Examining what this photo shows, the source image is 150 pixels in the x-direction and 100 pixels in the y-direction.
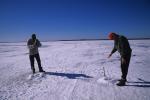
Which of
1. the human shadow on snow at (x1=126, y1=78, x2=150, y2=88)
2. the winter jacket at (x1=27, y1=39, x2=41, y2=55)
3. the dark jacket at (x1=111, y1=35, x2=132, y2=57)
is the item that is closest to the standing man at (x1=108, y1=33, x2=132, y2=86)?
the dark jacket at (x1=111, y1=35, x2=132, y2=57)

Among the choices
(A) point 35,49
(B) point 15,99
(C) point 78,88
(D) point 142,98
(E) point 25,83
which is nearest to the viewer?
(D) point 142,98

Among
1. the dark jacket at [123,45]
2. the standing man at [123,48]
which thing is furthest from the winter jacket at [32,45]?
the dark jacket at [123,45]

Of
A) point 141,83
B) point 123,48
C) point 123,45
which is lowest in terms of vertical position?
point 141,83

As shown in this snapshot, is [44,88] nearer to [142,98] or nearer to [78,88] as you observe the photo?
[78,88]

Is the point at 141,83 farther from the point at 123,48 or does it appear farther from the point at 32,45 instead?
the point at 32,45

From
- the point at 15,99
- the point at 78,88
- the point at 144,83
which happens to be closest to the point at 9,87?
the point at 15,99

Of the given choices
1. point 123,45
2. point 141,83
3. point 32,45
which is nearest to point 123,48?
point 123,45

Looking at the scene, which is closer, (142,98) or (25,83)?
(142,98)

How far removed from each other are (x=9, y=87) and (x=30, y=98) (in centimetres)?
156

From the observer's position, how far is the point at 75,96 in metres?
4.34

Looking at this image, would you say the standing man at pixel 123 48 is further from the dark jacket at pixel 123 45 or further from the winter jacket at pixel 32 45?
the winter jacket at pixel 32 45

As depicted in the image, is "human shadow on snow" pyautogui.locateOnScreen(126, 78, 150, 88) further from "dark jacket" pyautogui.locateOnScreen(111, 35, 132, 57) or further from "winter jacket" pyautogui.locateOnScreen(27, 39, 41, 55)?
"winter jacket" pyautogui.locateOnScreen(27, 39, 41, 55)

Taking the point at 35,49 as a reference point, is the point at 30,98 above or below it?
below

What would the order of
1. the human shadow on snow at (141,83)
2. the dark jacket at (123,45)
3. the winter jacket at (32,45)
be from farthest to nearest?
the winter jacket at (32,45)
the human shadow on snow at (141,83)
the dark jacket at (123,45)
